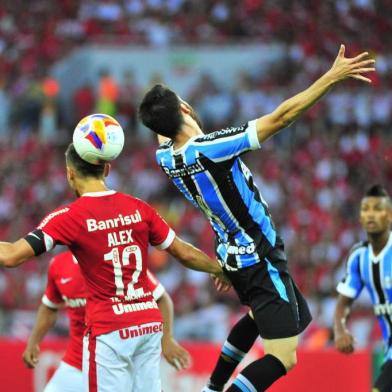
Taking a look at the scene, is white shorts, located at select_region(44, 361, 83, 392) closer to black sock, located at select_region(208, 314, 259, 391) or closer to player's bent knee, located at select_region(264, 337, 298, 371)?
black sock, located at select_region(208, 314, 259, 391)

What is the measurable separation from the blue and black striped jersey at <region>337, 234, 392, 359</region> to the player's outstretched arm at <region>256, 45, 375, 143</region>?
2.81 meters

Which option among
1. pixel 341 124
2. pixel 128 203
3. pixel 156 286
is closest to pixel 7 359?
pixel 156 286

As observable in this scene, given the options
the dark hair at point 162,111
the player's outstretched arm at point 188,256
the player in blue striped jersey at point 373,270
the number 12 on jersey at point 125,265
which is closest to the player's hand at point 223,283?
the player's outstretched arm at point 188,256

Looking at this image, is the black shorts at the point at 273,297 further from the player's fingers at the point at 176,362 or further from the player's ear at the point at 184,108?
the player's ear at the point at 184,108

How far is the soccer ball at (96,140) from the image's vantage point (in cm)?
736

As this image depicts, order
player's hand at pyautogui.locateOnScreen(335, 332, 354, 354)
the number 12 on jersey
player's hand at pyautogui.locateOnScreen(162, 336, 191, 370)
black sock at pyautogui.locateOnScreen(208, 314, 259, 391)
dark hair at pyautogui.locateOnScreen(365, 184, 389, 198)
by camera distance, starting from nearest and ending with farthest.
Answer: the number 12 on jersey
black sock at pyautogui.locateOnScreen(208, 314, 259, 391)
player's hand at pyautogui.locateOnScreen(162, 336, 191, 370)
player's hand at pyautogui.locateOnScreen(335, 332, 354, 354)
dark hair at pyautogui.locateOnScreen(365, 184, 389, 198)

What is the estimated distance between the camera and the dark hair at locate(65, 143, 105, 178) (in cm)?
747

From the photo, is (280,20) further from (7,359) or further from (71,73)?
(7,359)

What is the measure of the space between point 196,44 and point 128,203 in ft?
58.0

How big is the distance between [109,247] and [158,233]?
1.32 feet

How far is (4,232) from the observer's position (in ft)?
66.8

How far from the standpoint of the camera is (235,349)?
8.34 metres

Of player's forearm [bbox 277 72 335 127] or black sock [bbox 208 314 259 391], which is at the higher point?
player's forearm [bbox 277 72 335 127]

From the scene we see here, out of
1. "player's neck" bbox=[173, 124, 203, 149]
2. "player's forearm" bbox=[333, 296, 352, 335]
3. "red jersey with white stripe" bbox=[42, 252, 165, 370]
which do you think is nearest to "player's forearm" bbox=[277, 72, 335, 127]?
"player's neck" bbox=[173, 124, 203, 149]
